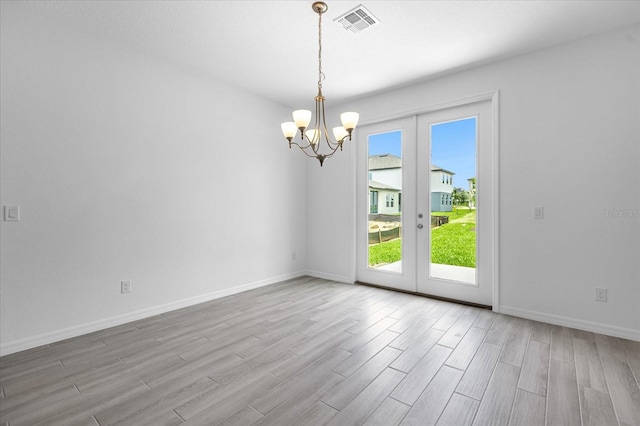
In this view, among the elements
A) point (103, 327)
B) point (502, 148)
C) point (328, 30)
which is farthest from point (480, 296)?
point (103, 327)

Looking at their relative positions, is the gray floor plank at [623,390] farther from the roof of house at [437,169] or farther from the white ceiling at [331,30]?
the white ceiling at [331,30]

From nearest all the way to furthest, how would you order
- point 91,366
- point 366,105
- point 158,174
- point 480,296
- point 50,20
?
point 91,366 < point 50,20 < point 158,174 < point 480,296 < point 366,105

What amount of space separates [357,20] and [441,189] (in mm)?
2228

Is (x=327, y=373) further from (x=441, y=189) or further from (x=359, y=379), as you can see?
(x=441, y=189)

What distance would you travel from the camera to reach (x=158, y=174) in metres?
3.38

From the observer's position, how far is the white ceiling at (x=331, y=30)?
8.27ft

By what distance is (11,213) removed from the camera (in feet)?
8.18

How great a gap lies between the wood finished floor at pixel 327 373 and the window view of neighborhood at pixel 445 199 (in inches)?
30.0

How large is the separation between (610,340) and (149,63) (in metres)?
5.27

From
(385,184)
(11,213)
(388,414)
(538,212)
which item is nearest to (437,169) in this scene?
(385,184)

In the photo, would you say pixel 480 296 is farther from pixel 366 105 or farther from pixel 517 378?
pixel 366 105

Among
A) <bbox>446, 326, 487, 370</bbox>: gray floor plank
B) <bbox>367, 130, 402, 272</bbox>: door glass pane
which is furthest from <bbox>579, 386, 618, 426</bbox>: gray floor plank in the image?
<bbox>367, 130, 402, 272</bbox>: door glass pane

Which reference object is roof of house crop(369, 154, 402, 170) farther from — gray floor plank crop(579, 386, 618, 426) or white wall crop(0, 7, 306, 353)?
gray floor plank crop(579, 386, 618, 426)

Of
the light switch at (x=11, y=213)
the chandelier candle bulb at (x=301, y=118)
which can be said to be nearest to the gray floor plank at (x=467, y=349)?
the chandelier candle bulb at (x=301, y=118)
